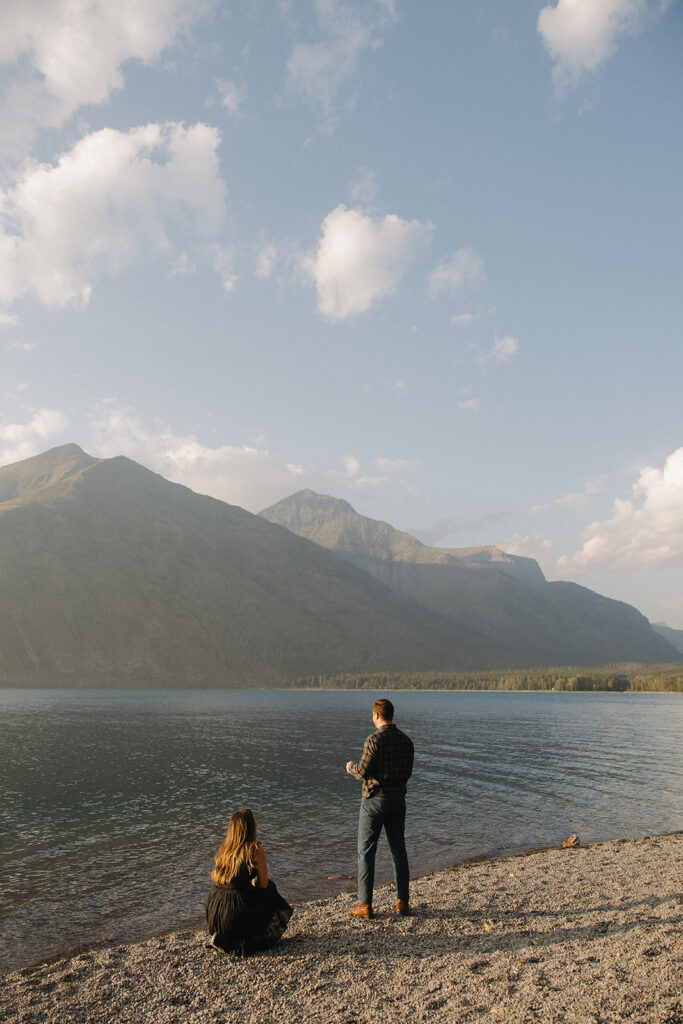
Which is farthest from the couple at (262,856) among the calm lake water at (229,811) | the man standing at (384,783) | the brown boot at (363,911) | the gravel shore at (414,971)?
the calm lake water at (229,811)

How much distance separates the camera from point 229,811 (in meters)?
32.1

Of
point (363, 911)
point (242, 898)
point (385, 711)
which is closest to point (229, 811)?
point (363, 911)

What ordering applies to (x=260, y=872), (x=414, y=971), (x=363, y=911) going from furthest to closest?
(x=363, y=911) → (x=260, y=872) → (x=414, y=971)

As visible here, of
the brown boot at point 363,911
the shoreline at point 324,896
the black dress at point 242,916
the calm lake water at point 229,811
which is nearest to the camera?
the black dress at point 242,916

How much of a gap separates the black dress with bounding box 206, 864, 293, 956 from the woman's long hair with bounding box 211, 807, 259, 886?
0.38ft

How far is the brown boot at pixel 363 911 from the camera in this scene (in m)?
13.4

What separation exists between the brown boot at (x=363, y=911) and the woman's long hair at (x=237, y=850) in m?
3.52

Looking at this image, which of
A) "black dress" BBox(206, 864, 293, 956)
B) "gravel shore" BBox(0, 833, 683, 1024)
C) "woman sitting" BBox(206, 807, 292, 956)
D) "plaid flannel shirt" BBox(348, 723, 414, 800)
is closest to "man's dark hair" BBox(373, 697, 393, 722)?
"plaid flannel shirt" BBox(348, 723, 414, 800)

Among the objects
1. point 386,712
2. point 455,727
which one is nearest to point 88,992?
point 386,712

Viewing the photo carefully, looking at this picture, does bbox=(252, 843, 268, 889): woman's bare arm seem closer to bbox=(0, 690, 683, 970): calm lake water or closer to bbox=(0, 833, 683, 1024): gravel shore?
bbox=(0, 833, 683, 1024): gravel shore

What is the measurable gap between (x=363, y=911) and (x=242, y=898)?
11.5ft

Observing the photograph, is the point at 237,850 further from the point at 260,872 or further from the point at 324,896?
the point at 324,896

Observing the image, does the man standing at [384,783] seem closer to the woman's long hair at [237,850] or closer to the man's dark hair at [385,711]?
the man's dark hair at [385,711]

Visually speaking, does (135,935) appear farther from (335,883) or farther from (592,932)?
(592,932)
